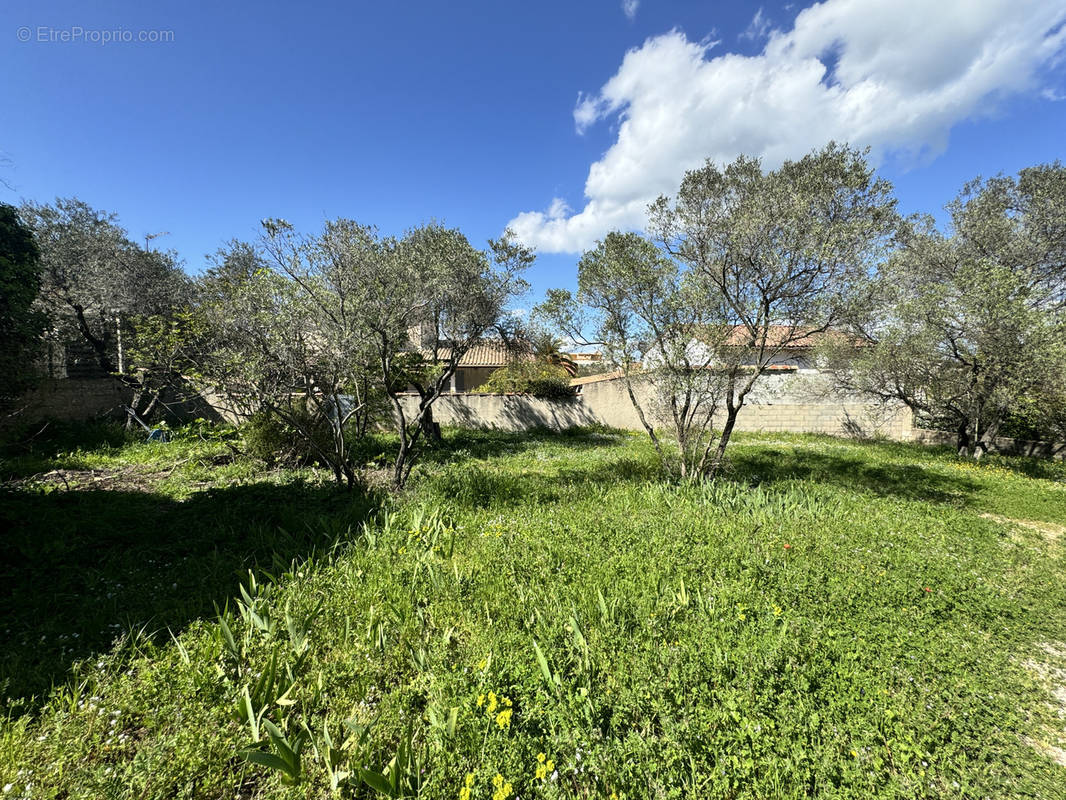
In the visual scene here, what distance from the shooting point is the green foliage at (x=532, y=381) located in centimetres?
1482

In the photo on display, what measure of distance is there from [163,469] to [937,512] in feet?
41.5

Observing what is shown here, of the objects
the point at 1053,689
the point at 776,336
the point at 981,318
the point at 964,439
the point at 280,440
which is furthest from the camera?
the point at 964,439

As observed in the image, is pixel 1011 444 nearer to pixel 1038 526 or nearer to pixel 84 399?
pixel 1038 526

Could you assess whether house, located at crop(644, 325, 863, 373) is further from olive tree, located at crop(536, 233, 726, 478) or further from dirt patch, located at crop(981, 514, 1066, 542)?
dirt patch, located at crop(981, 514, 1066, 542)

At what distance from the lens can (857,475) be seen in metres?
7.80

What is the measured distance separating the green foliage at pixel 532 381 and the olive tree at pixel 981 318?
8875 millimetres

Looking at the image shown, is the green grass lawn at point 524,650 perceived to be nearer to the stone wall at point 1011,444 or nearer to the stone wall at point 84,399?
the stone wall at point 84,399

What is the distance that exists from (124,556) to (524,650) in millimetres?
4110

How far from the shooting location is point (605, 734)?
6.70 ft

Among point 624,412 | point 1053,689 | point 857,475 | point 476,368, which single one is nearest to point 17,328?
point 1053,689

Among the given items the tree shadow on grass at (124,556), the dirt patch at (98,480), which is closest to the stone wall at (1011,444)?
the tree shadow on grass at (124,556)

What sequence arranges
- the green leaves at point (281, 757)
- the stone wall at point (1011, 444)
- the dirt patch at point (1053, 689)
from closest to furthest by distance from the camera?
the green leaves at point (281, 757)
the dirt patch at point (1053, 689)
the stone wall at point (1011, 444)

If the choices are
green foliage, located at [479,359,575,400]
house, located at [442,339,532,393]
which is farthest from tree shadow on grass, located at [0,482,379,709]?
house, located at [442,339,532,393]

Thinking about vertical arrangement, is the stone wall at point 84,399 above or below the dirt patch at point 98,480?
above
